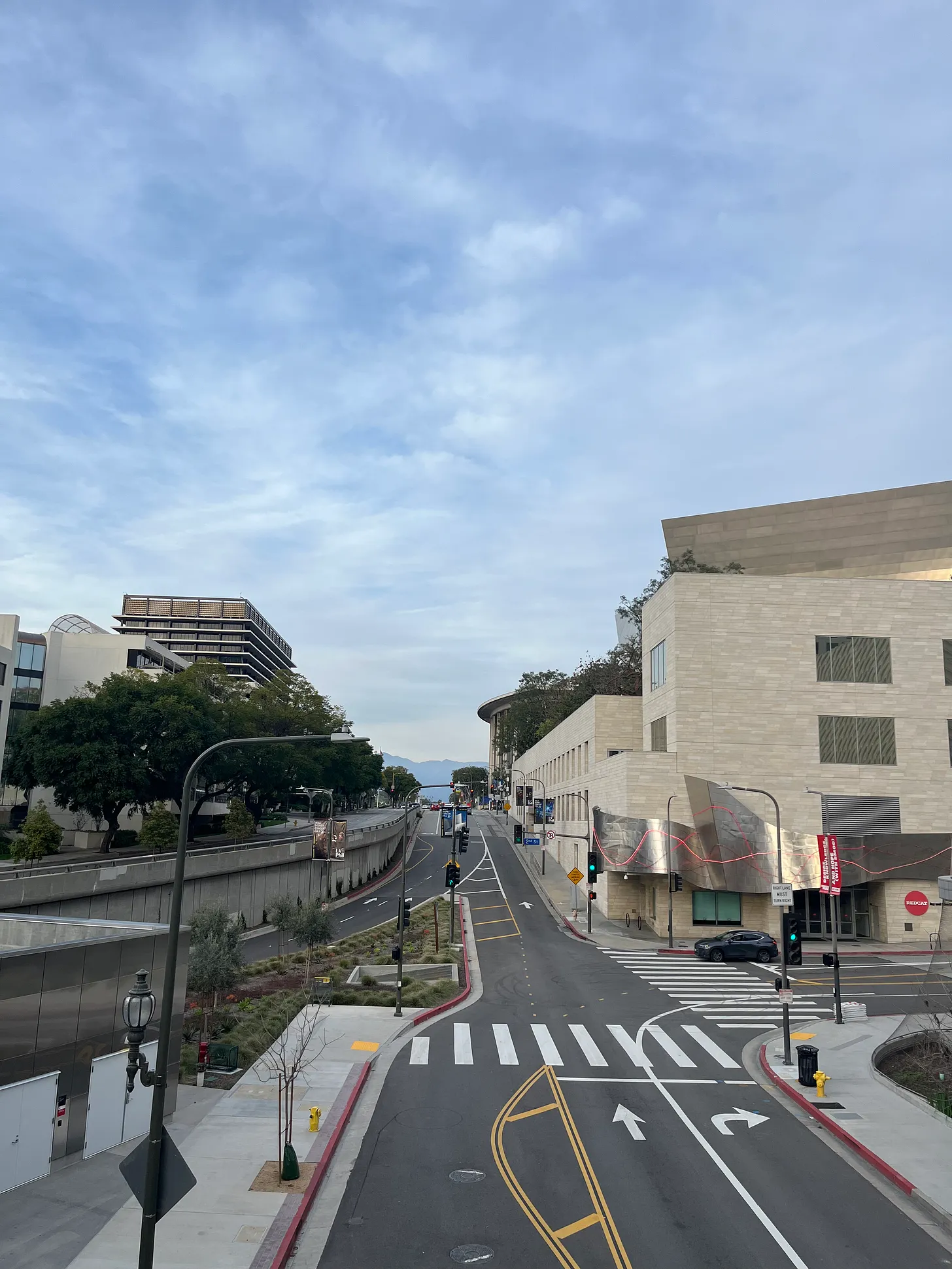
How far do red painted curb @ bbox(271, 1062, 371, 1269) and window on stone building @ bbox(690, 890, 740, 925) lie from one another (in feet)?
112

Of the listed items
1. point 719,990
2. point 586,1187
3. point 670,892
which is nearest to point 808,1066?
point 586,1187

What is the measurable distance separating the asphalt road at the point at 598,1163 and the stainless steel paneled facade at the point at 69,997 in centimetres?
607

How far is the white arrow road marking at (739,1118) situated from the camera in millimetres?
20539

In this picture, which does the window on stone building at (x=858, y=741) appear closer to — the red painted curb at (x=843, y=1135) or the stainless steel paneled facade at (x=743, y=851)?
the stainless steel paneled facade at (x=743, y=851)

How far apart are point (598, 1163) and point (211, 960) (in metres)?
16.4

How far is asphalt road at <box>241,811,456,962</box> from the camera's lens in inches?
1914

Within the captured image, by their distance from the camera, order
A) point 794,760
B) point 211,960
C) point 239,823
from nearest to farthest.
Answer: point 211,960
point 794,760
point 239,823

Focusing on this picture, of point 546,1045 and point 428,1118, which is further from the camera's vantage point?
point 546,1045

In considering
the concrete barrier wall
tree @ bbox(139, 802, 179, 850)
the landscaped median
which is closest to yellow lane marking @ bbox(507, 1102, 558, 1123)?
→ the landscaped median

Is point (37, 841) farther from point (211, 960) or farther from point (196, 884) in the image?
point (211, 960)

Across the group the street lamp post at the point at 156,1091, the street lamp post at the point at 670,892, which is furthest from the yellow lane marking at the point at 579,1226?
the street lamp post at the point at 670,892

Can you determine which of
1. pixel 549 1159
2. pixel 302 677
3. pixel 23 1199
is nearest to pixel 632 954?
pixel 549 1159

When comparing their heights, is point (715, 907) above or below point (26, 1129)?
above

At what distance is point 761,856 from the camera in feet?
171
